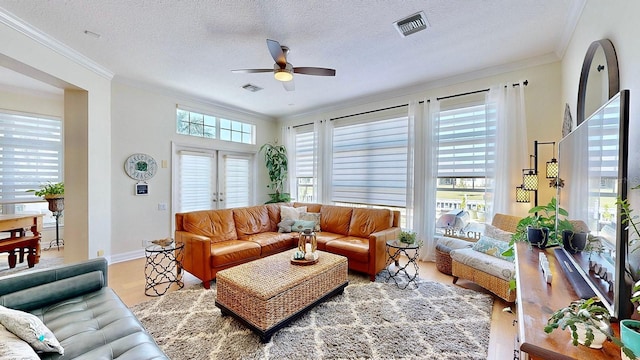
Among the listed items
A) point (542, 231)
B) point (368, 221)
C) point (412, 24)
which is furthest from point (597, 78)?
point (368, 221)

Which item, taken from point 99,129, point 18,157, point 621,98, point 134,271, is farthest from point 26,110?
point 621,98

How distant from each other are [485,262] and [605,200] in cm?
186

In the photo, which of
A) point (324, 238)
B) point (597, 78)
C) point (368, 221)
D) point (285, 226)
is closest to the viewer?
point (597, 78)

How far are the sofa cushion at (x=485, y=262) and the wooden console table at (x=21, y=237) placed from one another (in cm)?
571

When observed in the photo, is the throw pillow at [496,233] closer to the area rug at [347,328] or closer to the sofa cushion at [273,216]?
the area rug at [347,328]

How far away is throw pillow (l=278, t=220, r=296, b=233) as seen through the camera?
13.8ft

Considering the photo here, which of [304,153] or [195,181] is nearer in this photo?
[195,181]

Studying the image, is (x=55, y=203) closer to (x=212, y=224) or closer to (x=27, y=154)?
(x=27, y=154)

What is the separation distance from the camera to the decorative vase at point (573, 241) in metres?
1.47

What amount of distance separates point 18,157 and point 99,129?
91.6 inches

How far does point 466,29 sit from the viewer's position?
258cm

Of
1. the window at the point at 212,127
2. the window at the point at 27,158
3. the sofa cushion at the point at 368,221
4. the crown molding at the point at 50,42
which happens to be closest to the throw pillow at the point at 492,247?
the sofa cushion at the point at 368,221

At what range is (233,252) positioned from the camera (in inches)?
126

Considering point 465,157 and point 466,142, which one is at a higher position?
point 466,142
